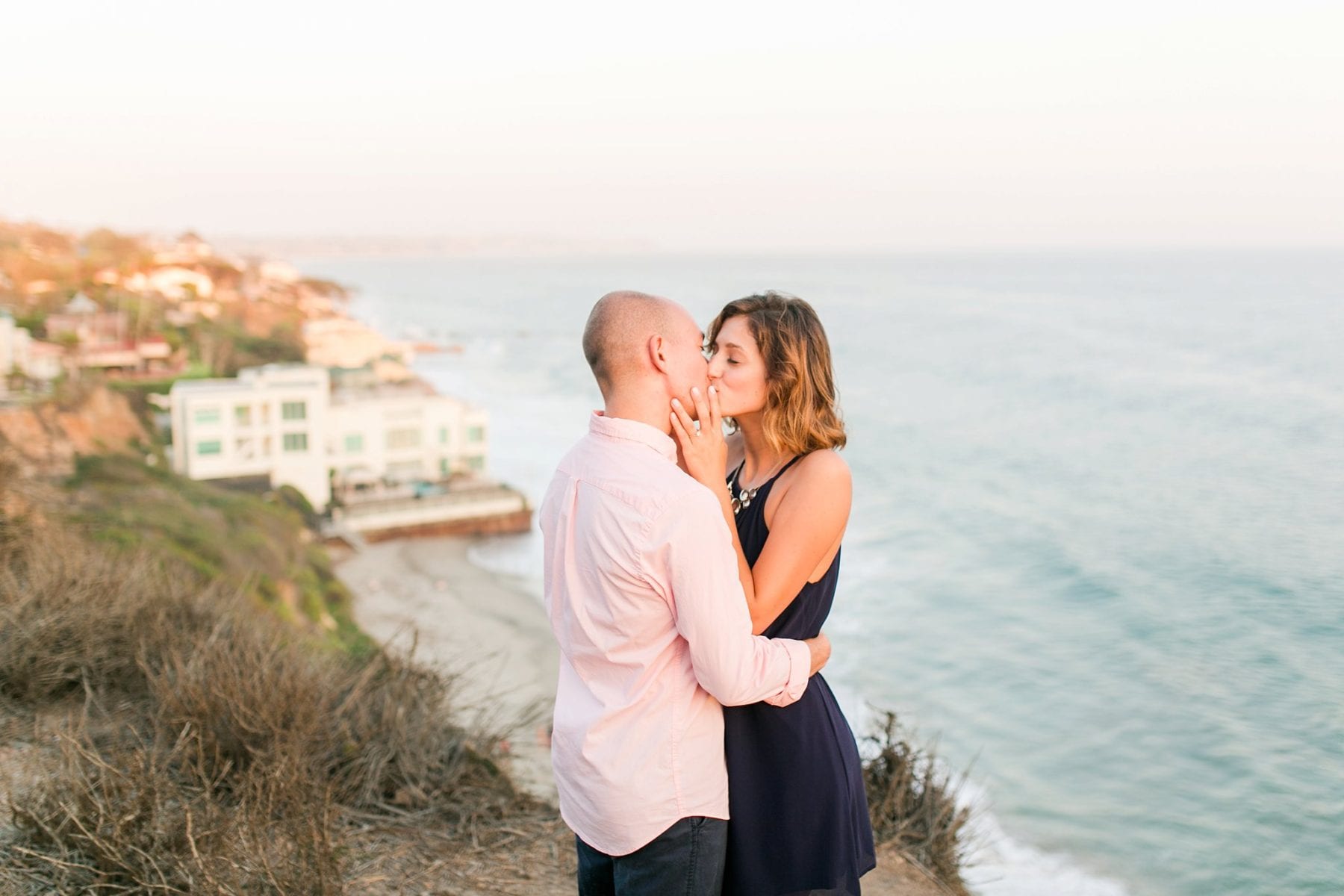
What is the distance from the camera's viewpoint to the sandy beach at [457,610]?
19172 mm

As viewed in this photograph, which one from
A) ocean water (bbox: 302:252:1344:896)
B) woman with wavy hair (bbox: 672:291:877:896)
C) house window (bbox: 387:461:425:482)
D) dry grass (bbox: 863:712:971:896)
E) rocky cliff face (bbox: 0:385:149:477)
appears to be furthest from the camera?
house window (bbox: 387:461:425:482)

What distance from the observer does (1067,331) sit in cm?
7594

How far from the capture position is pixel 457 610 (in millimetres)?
23531

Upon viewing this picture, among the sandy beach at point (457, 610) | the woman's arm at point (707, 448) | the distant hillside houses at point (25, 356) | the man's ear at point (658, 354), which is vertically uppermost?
the man's ear at point (658, 354)

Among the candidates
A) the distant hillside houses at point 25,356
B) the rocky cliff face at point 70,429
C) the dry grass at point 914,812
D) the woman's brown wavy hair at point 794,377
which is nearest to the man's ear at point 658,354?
the woman's brown wavy hair at point 794,377

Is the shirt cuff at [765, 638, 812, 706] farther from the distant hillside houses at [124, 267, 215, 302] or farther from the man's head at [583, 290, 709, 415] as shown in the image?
the distant hillside houses at [124, 267, 215, 302]

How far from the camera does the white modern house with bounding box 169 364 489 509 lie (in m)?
30.6

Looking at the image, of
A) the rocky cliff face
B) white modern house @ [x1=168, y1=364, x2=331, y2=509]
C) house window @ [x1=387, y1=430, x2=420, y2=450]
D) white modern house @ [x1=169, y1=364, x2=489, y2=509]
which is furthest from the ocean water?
the rocky cliff face

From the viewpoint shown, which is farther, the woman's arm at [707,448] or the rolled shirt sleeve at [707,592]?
the woman's arm at [707,448]

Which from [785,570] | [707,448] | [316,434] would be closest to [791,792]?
[785,570]

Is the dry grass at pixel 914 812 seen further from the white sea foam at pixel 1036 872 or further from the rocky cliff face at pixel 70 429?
the rocky cliff face at pixel 70 429

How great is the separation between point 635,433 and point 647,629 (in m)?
0.42

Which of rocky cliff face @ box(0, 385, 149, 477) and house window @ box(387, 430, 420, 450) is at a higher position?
rocky cliff face @ box(0, 385, 149, 477)

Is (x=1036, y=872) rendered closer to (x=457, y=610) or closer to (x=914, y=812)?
(x=914, y=812)
